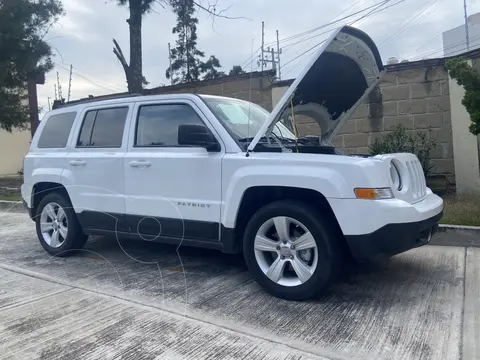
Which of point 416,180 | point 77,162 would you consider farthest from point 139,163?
point 416,180

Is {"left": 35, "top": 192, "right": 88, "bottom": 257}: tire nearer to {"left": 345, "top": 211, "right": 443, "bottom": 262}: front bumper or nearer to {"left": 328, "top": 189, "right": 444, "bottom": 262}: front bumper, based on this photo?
{"left": 328, "top": 189, "right": 444, "bottom": 262}: front bumper

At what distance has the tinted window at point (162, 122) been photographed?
4.74 meters

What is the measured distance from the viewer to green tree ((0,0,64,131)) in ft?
42.1

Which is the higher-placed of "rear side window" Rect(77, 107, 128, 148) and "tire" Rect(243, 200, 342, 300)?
"rear side window" Rect(77, 107, 128, 148)

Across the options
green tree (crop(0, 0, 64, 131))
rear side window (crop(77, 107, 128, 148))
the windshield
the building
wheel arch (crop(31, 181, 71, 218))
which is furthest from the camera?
the building

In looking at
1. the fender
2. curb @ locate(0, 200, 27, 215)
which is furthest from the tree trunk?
the fender

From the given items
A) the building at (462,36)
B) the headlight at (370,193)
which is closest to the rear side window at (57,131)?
the headlight at (370,193)

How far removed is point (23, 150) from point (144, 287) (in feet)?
77.0

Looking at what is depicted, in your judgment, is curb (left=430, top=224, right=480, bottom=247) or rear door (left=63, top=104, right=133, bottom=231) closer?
rear door (left=63, top=104, right=133, bottom=231)

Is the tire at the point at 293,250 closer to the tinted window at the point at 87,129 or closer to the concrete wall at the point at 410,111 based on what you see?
the tinted window at the point at 87,129

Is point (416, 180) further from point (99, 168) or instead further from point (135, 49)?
point (135, 49)

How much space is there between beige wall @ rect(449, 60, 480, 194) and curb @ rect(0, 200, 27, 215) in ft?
29.7

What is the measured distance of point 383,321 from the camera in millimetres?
3480

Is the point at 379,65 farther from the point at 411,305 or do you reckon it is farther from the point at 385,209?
the point at 411,305
